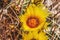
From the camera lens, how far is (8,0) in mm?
1062

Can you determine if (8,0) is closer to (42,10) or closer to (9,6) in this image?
(9,6)

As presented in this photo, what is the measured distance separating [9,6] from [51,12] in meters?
0.17

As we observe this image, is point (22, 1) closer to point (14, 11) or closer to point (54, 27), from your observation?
point (14, 11)

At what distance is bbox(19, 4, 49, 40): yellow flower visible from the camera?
101cm

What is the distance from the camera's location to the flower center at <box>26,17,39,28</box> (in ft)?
3.32

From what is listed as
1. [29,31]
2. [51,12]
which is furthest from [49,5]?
[29,31]

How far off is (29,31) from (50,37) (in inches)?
3.4

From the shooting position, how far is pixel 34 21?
1.01 metres

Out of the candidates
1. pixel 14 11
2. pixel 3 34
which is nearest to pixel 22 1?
pixel 14 11

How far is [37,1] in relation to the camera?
1047 mm

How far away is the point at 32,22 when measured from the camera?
1.02m

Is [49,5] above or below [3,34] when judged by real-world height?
above

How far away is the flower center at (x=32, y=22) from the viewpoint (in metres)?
1.01

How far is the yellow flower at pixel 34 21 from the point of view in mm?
1010
